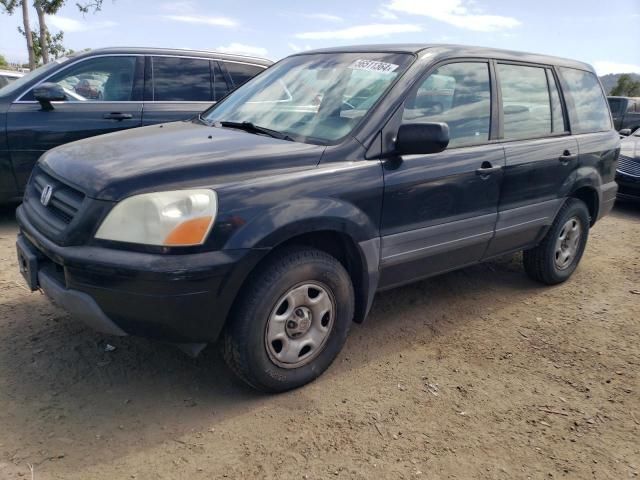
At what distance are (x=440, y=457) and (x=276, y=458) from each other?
737mm

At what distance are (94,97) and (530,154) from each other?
408 centimetres

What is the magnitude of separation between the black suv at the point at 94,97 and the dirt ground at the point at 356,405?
164cm

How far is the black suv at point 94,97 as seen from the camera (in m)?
5.02

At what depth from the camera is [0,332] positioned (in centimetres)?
328

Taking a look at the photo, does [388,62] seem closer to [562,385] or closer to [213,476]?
[562,385]

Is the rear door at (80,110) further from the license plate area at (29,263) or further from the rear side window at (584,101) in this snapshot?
the rear side window at (584,101)

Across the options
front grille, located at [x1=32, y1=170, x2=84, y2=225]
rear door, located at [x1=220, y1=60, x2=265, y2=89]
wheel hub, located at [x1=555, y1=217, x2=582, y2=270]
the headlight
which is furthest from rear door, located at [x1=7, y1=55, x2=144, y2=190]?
wheel hub, located at [x1=555, y1=217, x2=582, y2=270]

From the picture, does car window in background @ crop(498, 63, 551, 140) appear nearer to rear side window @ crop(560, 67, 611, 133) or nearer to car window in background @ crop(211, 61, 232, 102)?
rear side window @ crop(560, 67, 611, 133)

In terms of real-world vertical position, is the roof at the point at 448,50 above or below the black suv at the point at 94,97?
above

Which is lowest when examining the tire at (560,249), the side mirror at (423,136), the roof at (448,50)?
the tire at (560,249)

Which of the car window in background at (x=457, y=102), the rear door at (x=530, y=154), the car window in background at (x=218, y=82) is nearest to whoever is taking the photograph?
the car window in background at (x=457, y=102)

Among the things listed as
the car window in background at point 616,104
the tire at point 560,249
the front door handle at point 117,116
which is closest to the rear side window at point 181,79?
the front door handle at point 117,116

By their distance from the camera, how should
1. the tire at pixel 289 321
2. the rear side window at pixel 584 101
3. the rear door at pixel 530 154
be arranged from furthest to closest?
the rear side window at pixel 584 101, the rear door at pixel 530 154, the tire at pixel 289 321

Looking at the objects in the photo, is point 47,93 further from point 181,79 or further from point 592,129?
point 592,129
